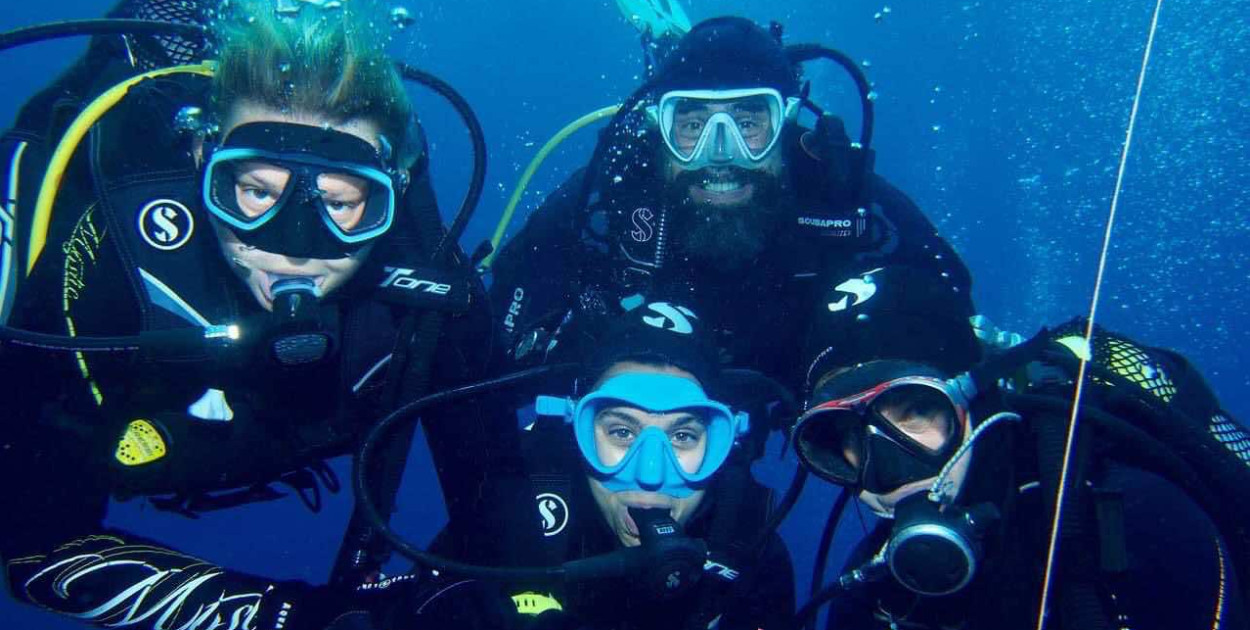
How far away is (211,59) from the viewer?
328 centimetres

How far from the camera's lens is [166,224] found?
2.89m

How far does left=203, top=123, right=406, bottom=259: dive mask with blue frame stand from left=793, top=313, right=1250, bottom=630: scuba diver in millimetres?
1925

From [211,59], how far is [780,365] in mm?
3567

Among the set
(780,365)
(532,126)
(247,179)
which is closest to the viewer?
(247,179)

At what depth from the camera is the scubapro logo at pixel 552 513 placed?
127 inches

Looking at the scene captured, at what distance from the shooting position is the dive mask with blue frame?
2.70 metres

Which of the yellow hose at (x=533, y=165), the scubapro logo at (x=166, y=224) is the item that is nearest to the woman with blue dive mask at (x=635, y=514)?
the scubapro logo at (x=166, y=224)

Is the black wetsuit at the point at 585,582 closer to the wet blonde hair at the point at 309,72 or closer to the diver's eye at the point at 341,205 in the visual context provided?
the diver's eye at the point at 341,205

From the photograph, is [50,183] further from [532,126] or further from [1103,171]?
[532,126]

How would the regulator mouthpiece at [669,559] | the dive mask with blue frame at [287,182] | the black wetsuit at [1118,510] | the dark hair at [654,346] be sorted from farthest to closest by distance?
the dark hair at [654,346]
the regulator mouthpiece at [669,559]
the dive mask with blue frame at [287,182]
the black wetsuit at [1118,510]

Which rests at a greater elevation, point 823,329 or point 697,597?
point 823,329

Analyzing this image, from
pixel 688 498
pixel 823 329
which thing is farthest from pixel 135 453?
pixel 823 329

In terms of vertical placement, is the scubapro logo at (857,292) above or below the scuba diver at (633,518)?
above

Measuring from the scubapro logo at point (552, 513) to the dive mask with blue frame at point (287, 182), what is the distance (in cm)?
136
